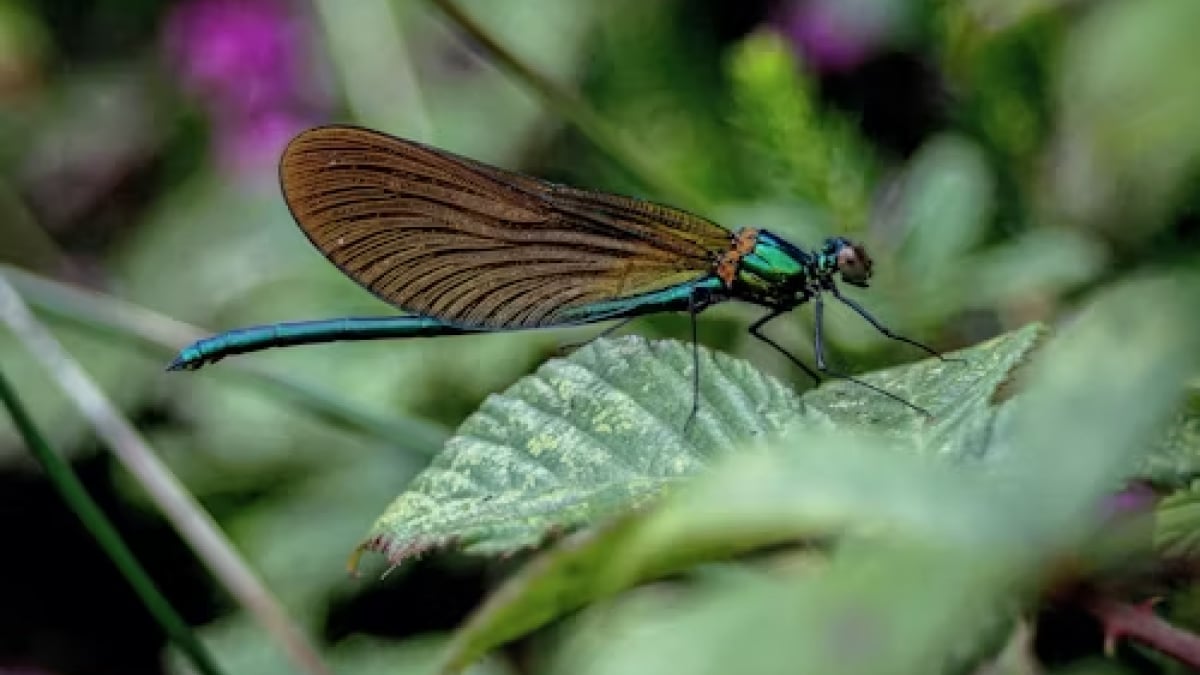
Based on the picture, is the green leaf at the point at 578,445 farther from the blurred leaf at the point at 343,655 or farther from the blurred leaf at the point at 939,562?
the blurred leaf at the point at 343,655

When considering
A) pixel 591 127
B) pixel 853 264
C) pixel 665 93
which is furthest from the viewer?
pixel 665 93

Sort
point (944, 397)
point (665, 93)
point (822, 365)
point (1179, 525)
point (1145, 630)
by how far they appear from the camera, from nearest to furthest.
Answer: point (1145, 630)
point (1179, 525)
point (944, 397)
point (822, 365)
point (665, 93)

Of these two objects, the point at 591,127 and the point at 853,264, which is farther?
the point at 591,127

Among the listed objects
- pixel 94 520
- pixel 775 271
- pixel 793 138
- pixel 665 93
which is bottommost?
pixel 94 520

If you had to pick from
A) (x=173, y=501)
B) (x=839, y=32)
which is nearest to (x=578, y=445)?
(x=173, y=501)

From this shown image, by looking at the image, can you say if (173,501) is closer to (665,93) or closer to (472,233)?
(472,233)

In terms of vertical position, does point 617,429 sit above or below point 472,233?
below

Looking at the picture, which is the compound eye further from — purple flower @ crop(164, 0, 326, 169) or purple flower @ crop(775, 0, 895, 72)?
purple flower @ crop(164, 0, 326, 169)
